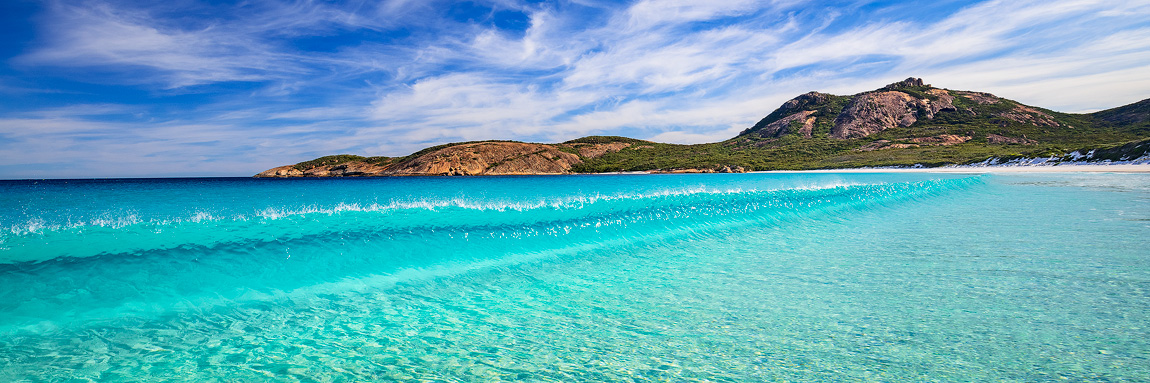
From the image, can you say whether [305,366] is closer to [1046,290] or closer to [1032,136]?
[1046,290]

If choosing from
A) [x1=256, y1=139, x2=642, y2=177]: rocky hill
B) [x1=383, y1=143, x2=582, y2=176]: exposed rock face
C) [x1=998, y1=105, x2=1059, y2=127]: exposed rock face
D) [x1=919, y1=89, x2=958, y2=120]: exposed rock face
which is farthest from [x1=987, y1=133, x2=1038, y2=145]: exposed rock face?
[x1=383, y1=143, x2=582, y2=176]: exposed rock face

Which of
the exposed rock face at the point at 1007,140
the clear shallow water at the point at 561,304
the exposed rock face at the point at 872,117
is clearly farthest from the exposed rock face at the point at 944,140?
the clear shallow water at the point at 561,304

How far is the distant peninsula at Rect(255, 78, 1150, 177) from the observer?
128375mm

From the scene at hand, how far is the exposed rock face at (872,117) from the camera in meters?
180

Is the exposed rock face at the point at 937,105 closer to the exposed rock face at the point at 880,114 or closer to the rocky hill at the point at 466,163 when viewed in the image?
the exposed rock face at the point at 880,114

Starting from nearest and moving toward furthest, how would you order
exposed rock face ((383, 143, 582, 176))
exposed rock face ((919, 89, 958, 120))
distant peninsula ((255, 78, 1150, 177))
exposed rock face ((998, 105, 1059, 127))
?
distant peninsula ((255, 78, 1150, 177)) < exposed rock face ((383, 143, 582, 176)) < exposed rock face ((998, 105, 1059, 127)) < exposed rock face ((919, 89, 958, 120))

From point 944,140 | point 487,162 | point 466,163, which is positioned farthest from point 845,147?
point 466,163

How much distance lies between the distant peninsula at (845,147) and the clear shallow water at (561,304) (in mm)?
109301

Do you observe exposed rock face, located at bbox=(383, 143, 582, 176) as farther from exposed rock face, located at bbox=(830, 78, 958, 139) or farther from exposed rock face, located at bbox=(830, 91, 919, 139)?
exposed rock face, located at bbox=(830, 78, 958, 139)

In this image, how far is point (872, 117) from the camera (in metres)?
186

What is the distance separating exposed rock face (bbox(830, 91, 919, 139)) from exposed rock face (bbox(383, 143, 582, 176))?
101255 millimetres

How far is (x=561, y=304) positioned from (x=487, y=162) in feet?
522

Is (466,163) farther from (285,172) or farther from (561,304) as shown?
(561,304)

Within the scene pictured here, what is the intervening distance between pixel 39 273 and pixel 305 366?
705 cm
